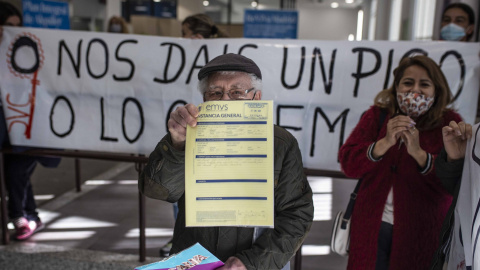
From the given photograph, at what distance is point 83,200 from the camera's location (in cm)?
445

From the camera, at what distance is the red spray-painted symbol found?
293 cm

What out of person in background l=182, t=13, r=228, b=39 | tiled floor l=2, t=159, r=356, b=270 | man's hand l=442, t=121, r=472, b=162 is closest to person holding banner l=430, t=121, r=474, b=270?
man's hand l=442, t=121, r=472, b=162

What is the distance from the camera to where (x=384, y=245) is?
182cm

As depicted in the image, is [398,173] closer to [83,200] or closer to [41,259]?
[41,259]

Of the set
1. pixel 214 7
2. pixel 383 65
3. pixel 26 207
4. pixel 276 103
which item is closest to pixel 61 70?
pixel 26 207

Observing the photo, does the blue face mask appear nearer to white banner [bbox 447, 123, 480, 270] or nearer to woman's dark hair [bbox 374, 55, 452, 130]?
woman's dark hair [bbox 374, 55, 452, 130]

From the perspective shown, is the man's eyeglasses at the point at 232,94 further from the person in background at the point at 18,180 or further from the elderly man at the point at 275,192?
the person in background at the point at 18,180

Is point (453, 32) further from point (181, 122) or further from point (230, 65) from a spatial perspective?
point (181, 122)

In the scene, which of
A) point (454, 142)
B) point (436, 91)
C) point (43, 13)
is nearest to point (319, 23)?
point (43, 13)

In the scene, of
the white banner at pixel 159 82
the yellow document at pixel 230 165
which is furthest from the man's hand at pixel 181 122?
the white banner at pixel 159 82

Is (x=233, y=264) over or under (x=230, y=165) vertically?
under

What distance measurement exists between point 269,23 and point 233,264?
540cm

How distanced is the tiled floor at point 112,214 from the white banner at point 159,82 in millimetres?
885

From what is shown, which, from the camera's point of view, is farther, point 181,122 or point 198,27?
point 198,27
